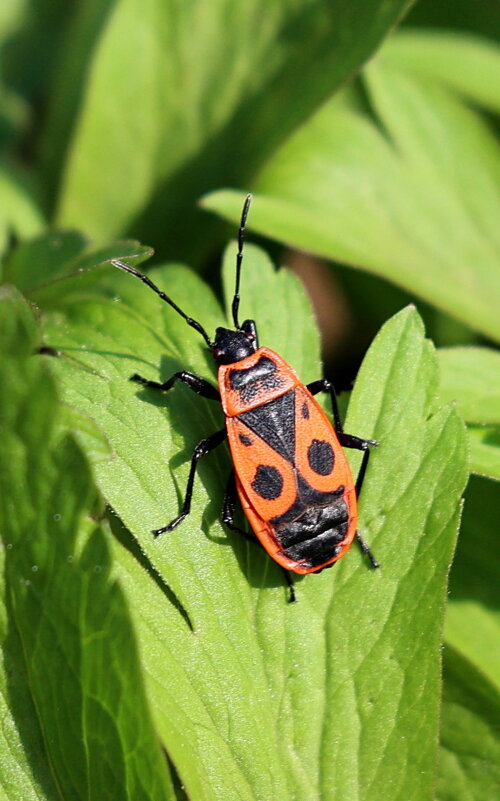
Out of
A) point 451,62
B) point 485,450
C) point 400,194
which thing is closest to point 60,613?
point 485,450

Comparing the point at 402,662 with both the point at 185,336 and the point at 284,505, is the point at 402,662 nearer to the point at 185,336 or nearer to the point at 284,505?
the point at 284,505

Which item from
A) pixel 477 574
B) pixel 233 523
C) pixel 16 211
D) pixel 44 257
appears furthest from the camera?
pixel 16 211

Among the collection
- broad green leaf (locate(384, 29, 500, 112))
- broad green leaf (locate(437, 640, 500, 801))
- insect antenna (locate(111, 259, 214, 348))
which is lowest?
broad green leaf (locate(437, 640, 500, 801))

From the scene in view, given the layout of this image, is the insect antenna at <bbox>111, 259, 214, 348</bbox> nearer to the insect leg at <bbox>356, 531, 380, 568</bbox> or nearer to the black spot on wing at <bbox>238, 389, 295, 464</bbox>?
the black spot on wing at <bbox>238, 389, 295, 464</bbox>

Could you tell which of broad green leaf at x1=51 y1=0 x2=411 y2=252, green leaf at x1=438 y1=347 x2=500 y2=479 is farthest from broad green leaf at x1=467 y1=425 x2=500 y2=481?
broad green leaf at x1=51 y1=0 x2=411 y2=252

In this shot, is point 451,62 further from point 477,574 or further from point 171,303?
point 477,574

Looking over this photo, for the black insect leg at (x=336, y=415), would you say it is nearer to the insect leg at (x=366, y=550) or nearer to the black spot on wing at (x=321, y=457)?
the black spot on wing at (x=321, y=457)

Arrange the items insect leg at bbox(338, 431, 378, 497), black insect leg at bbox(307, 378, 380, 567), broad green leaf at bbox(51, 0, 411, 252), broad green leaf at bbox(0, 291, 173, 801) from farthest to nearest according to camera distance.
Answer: broad green leaf at bbox(51, 0, 411, 252)
insect leg at bbox(338, 431, 378, 497)
black insect leg at bbox(307, 378, 380, 567)
broad green leaf at bbox(0, 291, 173, 801)
